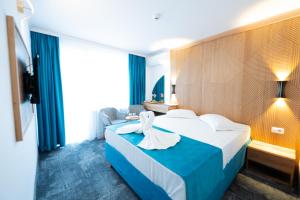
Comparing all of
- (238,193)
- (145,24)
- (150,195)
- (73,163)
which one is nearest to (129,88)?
(145,24)

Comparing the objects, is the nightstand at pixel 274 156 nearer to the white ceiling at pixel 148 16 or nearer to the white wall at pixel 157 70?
the white ceiling at pixel 148 16

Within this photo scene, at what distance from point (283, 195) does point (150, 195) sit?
1.91m

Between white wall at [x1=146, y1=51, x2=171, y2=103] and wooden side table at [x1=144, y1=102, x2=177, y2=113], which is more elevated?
white wall at [x1=146, y1=51, x2=171, y2=103]

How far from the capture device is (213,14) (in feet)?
7.00

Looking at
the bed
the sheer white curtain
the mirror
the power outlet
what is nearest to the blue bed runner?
the bed

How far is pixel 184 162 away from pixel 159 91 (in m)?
3.68

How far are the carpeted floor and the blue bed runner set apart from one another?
2.32 ft

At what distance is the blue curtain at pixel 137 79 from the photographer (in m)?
4.46

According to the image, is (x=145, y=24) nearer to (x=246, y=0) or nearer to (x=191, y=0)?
(x=191, y=0)

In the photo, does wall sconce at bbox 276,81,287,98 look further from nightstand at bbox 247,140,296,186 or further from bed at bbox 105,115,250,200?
nightstand at bbox 247,140,296,186

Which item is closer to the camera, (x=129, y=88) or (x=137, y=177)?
(x=137, y=177)

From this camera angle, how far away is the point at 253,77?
2.54 meters

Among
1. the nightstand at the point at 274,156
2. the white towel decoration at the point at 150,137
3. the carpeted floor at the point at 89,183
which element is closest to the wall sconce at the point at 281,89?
the nightstand at the point at 274,156

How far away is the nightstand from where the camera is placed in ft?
6.42
